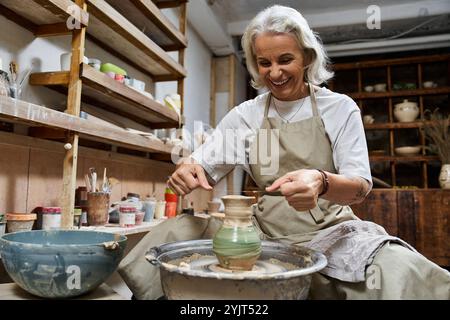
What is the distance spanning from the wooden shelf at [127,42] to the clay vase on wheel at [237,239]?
142 centimetres

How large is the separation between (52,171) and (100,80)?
575 millimetres

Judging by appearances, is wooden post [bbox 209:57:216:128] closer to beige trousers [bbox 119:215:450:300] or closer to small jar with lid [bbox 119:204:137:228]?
small jar with lid [bbox 119:204:137:228]

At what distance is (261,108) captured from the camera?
5.79 feet

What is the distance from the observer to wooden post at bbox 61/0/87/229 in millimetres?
1764

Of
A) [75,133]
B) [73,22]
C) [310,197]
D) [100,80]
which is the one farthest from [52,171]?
[310,197]

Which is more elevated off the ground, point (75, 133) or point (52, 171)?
point (75, 133)

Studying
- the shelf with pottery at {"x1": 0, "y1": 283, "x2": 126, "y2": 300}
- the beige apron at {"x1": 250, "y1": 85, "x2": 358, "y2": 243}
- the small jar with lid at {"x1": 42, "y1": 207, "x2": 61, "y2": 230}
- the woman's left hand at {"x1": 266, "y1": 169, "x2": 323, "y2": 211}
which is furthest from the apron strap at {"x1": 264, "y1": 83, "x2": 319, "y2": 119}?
the small jar with lid at {"x1": 42, "y1": 207, "x2": 61, "y2": 230}

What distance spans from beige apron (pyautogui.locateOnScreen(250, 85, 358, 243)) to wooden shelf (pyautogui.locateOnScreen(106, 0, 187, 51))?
1.47 metres

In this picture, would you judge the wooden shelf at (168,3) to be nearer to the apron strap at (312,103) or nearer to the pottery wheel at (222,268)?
the apron strap at (312,103)

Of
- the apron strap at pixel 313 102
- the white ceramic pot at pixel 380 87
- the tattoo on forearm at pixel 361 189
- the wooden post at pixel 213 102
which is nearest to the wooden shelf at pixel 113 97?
the apron strap at pixel 313 102

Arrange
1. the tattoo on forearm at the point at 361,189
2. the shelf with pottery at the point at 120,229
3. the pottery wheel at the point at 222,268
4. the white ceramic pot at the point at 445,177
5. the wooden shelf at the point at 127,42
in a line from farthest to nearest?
the white ceramic pot at the point at 445,177
the wooden shelf at the point at 127,42
the shelf with pottery at the point at 120,229
the tattoo on forearm at the point at 361,189
the pottery wheel at the point at 222,268

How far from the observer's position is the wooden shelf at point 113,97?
1862 millimetres
